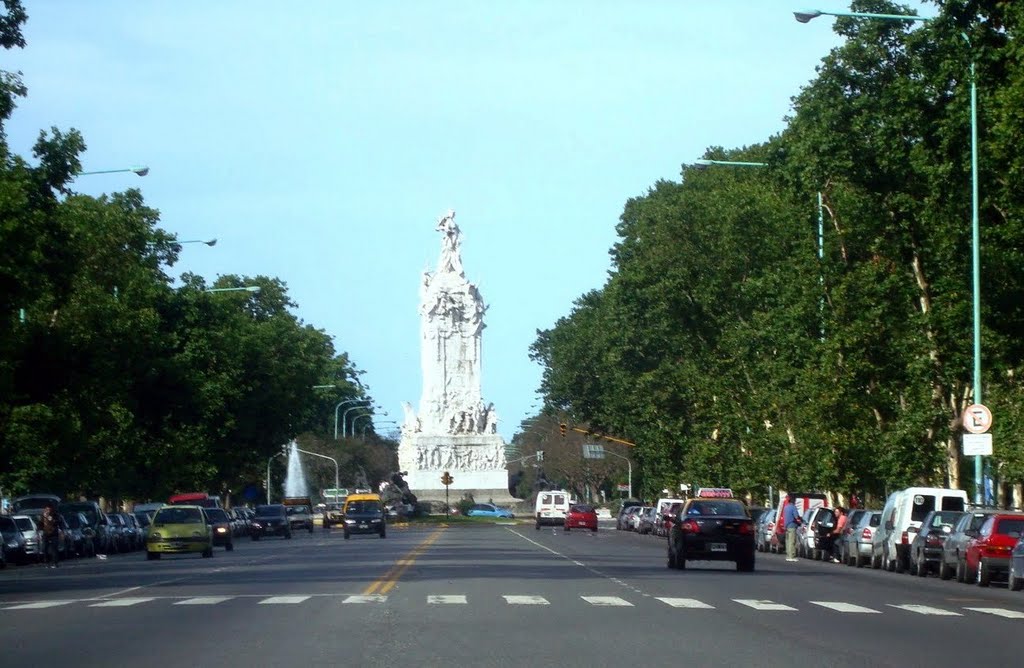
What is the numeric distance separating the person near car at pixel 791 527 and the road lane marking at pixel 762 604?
2359 centimetres

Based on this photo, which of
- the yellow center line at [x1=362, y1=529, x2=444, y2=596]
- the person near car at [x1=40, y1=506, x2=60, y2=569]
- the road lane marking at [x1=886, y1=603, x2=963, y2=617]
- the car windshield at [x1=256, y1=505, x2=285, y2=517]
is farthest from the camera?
the car windshield at [x1=256, y1=505, x2=285, y2=517]

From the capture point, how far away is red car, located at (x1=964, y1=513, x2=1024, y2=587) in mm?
30969

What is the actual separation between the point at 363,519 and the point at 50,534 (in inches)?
961

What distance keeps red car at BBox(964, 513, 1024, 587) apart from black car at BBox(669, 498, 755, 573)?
18.3 feet

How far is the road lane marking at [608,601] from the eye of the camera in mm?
22812

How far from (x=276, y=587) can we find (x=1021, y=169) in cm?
1557

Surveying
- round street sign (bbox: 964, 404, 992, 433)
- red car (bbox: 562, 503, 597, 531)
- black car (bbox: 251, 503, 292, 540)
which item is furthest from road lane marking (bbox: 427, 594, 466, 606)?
red car (bbox: 562, 503, 597, 531)

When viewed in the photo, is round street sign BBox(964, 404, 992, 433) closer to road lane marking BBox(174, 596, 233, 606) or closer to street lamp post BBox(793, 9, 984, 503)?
street lamp post BBox(793, 9, 984, 503)

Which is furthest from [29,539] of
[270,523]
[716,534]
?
[270,523]

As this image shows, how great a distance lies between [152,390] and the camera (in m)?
69.2

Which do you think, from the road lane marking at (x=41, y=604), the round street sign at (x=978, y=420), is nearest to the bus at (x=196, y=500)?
the round street sign at (x=978, y=420)

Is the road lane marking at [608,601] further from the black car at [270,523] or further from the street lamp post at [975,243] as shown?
the black car at [270,523]

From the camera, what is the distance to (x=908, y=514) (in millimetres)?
39250

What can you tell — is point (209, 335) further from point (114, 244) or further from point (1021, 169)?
point (1021, 169)
